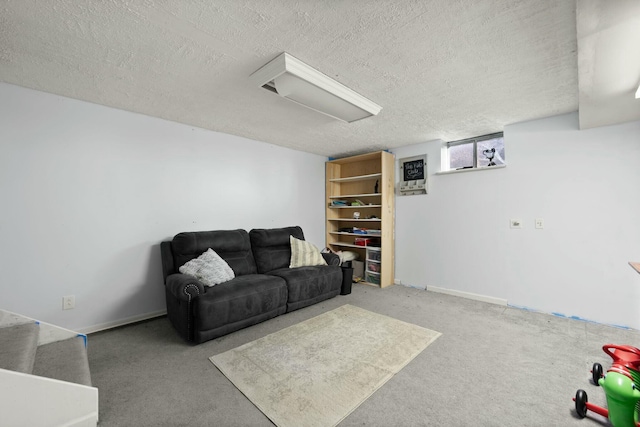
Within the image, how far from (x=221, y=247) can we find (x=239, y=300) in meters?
0.92

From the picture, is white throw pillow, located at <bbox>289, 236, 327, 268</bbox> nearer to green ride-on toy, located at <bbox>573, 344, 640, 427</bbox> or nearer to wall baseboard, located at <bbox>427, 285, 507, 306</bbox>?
wall baseboard, located at <bbox>427, 285, 507, 306</bbox>

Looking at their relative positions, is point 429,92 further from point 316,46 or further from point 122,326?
point 122,326

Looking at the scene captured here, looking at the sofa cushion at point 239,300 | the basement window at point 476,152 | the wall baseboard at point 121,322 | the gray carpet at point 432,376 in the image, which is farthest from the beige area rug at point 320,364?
the basement window at point 476,152

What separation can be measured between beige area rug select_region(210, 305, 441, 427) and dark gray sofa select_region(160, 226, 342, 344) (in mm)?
314

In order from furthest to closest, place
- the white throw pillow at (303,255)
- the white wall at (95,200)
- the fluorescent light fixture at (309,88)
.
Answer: the white throw pillow at (303,255) < the white wall at (95,200) < the fluorescent light fixture at (309,88)

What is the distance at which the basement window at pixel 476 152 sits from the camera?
3.50 meters

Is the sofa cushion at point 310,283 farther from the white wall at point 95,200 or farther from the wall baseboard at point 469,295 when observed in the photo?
the wall baseboard at point 469,295

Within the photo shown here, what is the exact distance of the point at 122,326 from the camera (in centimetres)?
263

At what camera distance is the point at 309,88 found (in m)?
2.05

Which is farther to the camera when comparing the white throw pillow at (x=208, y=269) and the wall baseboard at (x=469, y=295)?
the wall baseboard at (x=469, y=295)

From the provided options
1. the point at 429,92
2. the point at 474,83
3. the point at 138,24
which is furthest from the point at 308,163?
the point at 138,24

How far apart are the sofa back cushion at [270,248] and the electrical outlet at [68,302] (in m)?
1.83

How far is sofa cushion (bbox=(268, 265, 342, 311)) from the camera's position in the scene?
9.77 feet

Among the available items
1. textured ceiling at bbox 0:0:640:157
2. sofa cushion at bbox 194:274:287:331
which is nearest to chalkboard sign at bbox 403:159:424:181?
textured ceiling at bbox 0:0:640:157
